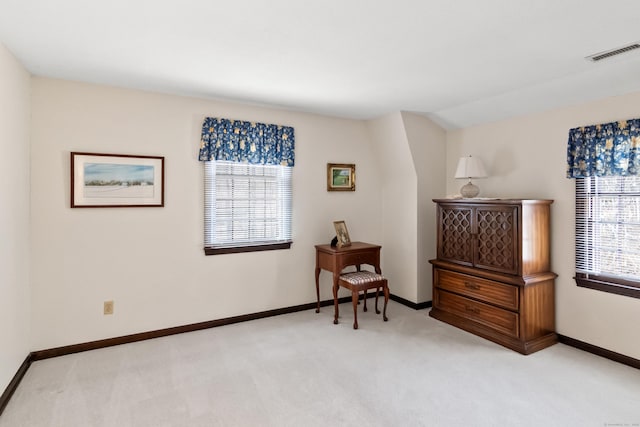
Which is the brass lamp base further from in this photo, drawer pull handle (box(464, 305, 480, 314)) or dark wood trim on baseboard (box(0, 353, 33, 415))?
dark wood trim on baseboard (box(0, 353, 33, 415))

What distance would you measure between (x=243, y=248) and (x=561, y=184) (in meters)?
3.10

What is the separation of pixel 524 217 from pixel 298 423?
2458 millimetres

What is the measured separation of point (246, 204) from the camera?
3811 millimetres

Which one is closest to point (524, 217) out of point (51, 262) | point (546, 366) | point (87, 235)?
point (546, 366)

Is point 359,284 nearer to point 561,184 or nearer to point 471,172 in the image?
point 471,172

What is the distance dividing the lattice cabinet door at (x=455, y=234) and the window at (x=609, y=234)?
2.92 feet

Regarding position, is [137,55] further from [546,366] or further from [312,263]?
[546,366]

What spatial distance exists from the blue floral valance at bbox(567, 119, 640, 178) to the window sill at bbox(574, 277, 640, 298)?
88 cm

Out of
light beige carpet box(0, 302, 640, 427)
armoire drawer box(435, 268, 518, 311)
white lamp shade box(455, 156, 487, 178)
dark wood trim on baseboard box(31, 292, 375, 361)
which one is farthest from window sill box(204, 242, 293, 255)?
white lamp shade box(455, 156, 487, 178)

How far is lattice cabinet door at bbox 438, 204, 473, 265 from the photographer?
358cm

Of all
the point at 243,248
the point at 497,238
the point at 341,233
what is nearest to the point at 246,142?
the point at 243,248

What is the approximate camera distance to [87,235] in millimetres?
3043

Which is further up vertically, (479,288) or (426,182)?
(426,182)

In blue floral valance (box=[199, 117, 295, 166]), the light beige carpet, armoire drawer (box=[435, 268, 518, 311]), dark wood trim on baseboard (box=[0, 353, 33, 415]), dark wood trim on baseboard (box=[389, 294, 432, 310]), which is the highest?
blue floral valance (box=[199, 117, 295, 166])
